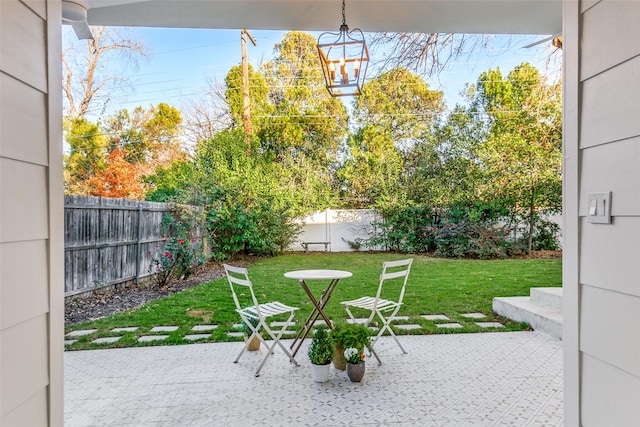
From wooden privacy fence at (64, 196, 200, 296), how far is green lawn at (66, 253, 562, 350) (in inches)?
30.3

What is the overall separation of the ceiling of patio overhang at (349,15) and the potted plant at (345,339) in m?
2.02

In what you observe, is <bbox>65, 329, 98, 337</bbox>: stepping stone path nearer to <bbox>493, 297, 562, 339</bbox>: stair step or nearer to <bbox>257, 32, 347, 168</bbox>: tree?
<bbox>493, 297, 562, 339</bbox>: stair step

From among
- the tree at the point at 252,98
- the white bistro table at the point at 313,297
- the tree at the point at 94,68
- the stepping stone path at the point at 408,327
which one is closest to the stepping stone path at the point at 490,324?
the stepping stone path at the point at 408,327

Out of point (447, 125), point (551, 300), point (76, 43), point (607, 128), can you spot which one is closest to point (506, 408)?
point (607, 128)

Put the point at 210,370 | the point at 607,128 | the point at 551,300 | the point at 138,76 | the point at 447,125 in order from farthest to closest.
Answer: the point at 138,76
the point at 447,125
the point at 551,300
the point at 210,370
the point at 607,128

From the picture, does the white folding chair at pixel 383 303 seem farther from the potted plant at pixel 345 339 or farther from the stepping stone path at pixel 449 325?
the stepping stone path at pixel 449 325

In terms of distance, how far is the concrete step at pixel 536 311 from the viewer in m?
3.68

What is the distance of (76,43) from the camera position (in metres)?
9.38

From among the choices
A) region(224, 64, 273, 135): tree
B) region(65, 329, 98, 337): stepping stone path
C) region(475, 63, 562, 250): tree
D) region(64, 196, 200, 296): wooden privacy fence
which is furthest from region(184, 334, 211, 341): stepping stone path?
region(224, 64, 273, 135): tree

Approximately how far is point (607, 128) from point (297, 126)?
9.74 meters

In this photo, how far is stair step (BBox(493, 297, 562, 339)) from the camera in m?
3.66

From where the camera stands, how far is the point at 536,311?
13.0ft

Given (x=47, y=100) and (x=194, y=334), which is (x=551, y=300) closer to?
(x=194, y=334)

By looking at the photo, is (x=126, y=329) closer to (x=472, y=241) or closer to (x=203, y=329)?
(x=203, y=329)
